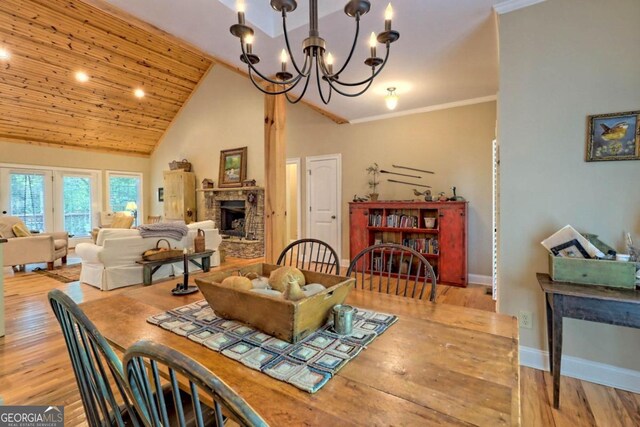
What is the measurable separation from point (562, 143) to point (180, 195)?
754 centimetres

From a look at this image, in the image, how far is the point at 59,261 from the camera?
571 cm

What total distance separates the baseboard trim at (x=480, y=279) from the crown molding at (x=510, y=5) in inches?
129

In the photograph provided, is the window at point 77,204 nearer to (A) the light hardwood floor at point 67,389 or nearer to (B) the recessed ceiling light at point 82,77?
(B) the recessed ceiling light at point 82,77

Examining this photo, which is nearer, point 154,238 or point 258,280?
point 258,280

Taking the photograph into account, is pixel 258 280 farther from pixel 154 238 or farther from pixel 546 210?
pixel 154 238

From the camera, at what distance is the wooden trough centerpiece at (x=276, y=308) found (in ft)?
3.16

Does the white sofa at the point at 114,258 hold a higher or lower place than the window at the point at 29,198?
lower

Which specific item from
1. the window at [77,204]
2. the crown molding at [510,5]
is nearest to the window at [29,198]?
the window at [77,204]

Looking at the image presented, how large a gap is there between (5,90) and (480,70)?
771cm

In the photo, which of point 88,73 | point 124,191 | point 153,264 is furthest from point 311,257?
point 124,191

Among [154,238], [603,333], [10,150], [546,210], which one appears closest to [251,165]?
[154,238]

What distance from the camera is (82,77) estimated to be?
19.0 ft

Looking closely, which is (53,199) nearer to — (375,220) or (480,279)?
(375,220)

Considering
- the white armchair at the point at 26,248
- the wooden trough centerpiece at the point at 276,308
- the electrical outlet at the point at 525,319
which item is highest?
the wooden trough centerpiece at the point at 276,308
